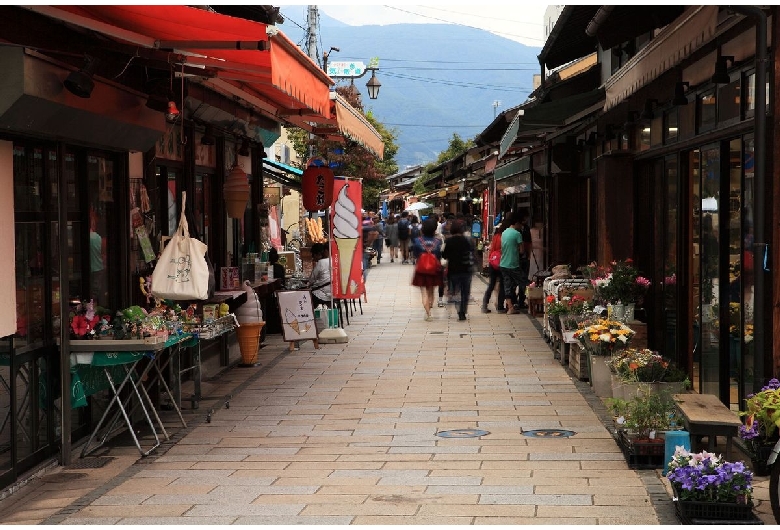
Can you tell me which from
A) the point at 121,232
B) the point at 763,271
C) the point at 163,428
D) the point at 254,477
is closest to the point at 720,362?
the point at 763,271

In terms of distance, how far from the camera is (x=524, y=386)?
1276 cm

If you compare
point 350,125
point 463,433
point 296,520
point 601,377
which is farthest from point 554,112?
point 296,520

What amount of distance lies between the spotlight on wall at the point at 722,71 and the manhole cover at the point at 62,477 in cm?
613

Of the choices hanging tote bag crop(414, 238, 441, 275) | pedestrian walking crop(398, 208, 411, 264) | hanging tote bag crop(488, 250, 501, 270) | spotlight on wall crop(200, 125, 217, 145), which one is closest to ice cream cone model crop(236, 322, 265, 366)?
spotlight on wall crop(200, 125, 217, 145)

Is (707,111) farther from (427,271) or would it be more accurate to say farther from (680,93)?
(427,271)

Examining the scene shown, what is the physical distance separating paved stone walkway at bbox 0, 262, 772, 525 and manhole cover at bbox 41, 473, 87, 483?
0.01 metres

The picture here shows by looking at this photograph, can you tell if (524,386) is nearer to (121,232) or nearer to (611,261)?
(611,261)

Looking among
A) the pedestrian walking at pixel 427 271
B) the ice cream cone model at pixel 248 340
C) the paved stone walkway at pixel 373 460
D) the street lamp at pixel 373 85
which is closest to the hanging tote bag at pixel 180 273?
the paved stone walkway at pixel 373 460

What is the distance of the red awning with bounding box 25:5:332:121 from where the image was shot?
7.27m

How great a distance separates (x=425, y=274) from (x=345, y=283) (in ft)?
9.21

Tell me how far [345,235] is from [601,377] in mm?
7696

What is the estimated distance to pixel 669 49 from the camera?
9.58 meters

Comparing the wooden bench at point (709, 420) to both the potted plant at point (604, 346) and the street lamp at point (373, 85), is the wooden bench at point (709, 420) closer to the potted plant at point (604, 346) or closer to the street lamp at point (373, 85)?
the potted plant at point (604, 346)

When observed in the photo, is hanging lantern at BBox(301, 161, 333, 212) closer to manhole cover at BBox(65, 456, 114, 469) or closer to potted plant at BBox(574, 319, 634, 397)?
potted plant at BBox(574, 319, 634, 397)
